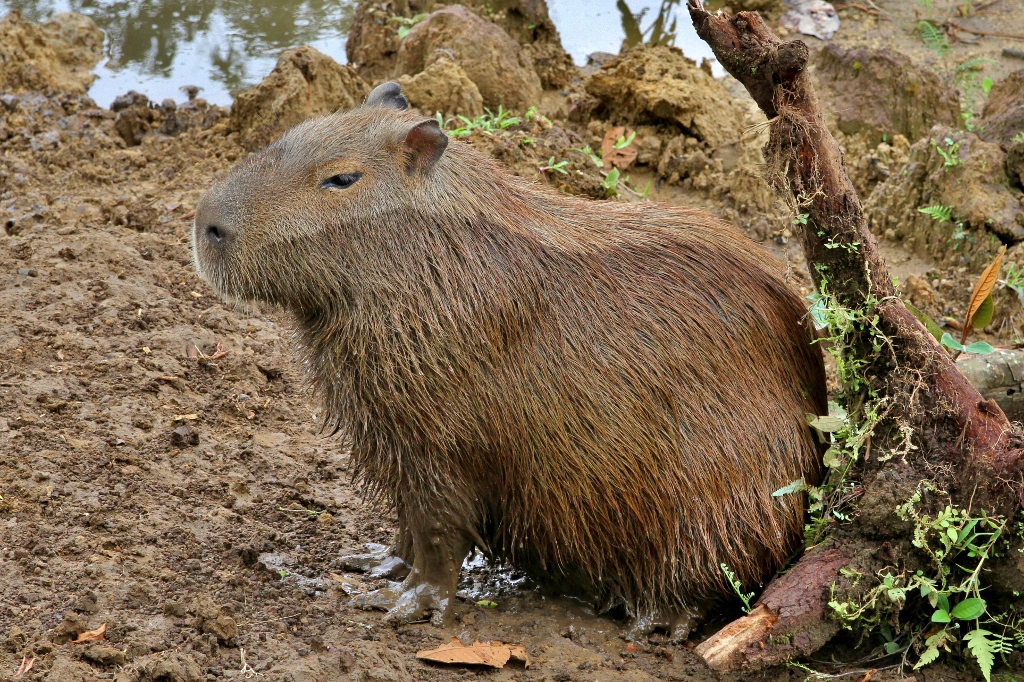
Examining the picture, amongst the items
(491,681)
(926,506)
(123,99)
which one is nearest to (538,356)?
(491,681)

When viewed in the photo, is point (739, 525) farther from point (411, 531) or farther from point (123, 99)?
point (123, 99)

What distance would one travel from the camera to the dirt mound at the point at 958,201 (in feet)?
19.0

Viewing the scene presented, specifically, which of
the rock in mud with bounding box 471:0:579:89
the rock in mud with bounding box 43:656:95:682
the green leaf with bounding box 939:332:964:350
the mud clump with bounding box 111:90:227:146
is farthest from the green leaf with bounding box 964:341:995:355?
the mud clump with bounding box 111:90:227:146

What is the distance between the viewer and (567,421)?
3.67 meters

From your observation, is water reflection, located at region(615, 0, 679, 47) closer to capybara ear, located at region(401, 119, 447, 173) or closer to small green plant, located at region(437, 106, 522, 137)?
small green plant, located at region(437, 106, 522, 137)

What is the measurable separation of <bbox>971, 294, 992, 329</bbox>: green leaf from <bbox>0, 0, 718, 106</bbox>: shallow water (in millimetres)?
5343

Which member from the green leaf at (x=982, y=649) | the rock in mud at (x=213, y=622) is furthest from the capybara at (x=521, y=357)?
the green leaf at (x=982, y=649)

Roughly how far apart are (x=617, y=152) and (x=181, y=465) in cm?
367

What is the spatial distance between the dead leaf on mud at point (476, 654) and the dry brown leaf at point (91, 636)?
1.05m

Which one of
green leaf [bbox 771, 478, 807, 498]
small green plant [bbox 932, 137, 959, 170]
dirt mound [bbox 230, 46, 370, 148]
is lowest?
green leaf [bbox 771, 478, 807, 498]

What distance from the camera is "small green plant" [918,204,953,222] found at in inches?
230

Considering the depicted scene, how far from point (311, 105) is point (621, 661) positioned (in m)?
4.33

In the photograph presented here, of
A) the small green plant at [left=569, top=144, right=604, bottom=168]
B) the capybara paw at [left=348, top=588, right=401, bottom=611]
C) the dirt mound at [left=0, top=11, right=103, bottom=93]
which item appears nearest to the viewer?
the capybara paw at [left=348, top=588, right=401, bottom=611]

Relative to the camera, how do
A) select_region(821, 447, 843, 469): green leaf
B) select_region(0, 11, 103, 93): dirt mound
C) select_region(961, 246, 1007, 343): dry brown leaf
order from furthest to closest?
select_region(0, 11, 103, 93): dirt mound < select_region(961, 246, 1007, 343): dry brown leaf < select_region(821, 447, 843, 469): green leaf
